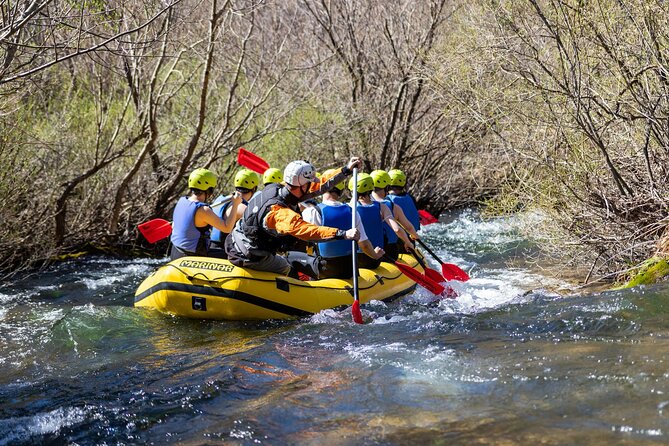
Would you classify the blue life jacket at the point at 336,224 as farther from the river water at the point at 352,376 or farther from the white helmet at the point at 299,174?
the white helmet at the point at 299,174

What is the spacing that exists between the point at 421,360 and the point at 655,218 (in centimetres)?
393

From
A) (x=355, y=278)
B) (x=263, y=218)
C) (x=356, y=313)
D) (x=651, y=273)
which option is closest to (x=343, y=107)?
(x=355, y=278)

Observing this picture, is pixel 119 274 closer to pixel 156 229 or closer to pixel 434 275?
pixel 156 229

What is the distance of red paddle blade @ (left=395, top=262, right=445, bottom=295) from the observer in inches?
362

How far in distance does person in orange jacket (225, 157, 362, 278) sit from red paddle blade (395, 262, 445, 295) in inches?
54.1

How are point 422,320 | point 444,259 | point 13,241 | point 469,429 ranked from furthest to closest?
point 444,259 < point 13,241 < point 422,320 < point 469,429

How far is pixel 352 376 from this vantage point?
223 inches

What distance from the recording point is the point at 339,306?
27.4ft

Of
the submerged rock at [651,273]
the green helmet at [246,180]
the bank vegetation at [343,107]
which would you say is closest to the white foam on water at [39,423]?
the bank vegetation at [343,107]

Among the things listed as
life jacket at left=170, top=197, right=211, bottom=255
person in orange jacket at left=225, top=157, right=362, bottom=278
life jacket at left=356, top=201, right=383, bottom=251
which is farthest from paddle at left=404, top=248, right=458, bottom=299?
life jacket at left=170, top=197, right=211, bottom=255

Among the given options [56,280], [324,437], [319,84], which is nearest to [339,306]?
[324,437]

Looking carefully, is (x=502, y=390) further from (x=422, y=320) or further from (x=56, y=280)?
(x=56, y=280)

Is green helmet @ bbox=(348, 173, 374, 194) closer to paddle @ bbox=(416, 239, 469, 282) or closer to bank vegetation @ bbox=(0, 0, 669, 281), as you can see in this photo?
paddle @ bbox=(416, 239, 469, 282)

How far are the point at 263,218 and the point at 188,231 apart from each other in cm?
134
